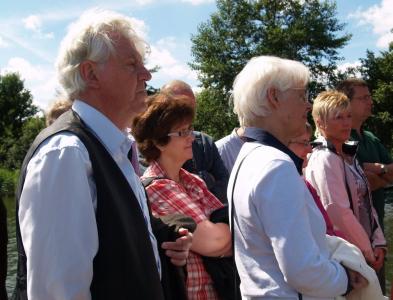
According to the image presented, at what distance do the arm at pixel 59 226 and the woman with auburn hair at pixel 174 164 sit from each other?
103cm

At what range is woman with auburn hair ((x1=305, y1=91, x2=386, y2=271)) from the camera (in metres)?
3.62

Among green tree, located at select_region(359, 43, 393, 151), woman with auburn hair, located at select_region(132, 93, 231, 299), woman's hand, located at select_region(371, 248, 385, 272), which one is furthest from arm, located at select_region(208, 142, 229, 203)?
green tree, located at select_region(359, 43, 393, 151)

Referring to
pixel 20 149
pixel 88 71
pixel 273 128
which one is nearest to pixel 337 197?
pixel 273 128

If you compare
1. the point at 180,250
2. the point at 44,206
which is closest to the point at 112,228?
the point at 44,206

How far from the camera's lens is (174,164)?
2.93 metres

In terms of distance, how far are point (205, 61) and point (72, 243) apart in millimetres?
37762

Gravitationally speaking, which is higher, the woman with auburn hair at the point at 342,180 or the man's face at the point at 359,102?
the man's face at the point at 359,102

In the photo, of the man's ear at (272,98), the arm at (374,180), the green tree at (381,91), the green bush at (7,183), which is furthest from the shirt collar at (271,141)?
the green tree at (381,91)

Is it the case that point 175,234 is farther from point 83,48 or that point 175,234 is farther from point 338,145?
point 338,145

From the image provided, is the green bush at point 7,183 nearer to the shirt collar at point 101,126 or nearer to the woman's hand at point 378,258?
the woman's hand at point 378,258

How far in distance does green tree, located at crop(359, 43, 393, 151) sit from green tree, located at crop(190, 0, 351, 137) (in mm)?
2515

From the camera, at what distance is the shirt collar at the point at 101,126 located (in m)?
1.88

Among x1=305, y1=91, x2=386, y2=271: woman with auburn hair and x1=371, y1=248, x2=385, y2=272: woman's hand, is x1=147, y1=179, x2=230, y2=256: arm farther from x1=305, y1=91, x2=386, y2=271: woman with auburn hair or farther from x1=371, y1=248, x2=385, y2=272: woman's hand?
x1=371, y1=248, x2=385, y2=272: woman's hand

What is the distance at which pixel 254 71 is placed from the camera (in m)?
2.47
